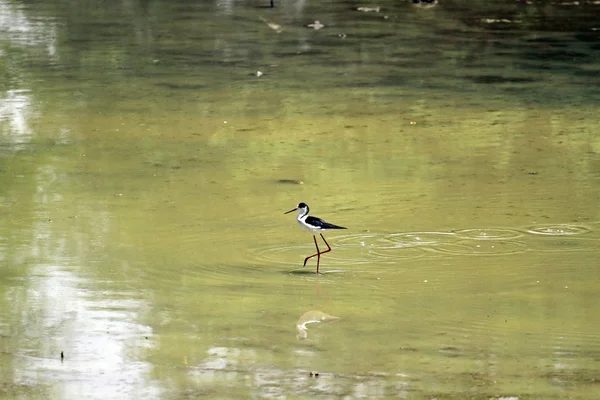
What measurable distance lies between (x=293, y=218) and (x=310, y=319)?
2281 mm

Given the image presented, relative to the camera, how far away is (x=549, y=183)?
33.0 feet

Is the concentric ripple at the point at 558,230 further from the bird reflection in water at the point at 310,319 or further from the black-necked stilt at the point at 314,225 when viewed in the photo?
the bird reflection in water at the point at 310,319

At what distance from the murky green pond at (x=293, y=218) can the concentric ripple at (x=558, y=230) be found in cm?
4

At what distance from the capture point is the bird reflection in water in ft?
22.3

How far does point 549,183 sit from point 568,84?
4346 mm

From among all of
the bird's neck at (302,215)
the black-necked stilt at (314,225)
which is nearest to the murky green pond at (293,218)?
the black-necked stilt at (314,225)

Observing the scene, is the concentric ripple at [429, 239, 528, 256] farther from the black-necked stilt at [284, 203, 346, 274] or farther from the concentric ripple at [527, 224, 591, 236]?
the black-necked stilt at [284, 203, 346, 274]

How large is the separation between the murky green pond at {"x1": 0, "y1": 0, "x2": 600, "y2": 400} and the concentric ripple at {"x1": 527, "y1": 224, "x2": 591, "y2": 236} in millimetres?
40

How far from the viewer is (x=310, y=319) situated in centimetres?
696

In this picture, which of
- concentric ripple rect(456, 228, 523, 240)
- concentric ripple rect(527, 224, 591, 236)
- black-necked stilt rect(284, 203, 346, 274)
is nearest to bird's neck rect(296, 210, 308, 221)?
black-necked stilt rect(284, 203, 346, 274)

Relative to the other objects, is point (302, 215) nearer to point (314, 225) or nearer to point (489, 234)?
point (314, 225)

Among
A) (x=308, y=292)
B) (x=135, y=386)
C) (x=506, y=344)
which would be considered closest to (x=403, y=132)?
(x=308, y=292)

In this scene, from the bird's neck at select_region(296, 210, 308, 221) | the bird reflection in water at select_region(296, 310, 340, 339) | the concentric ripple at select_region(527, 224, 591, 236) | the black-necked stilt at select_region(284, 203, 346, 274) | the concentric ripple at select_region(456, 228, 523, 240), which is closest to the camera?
the bird reflection in water at select_region(296, 310, 340, 339)

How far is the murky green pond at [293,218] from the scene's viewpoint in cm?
627
